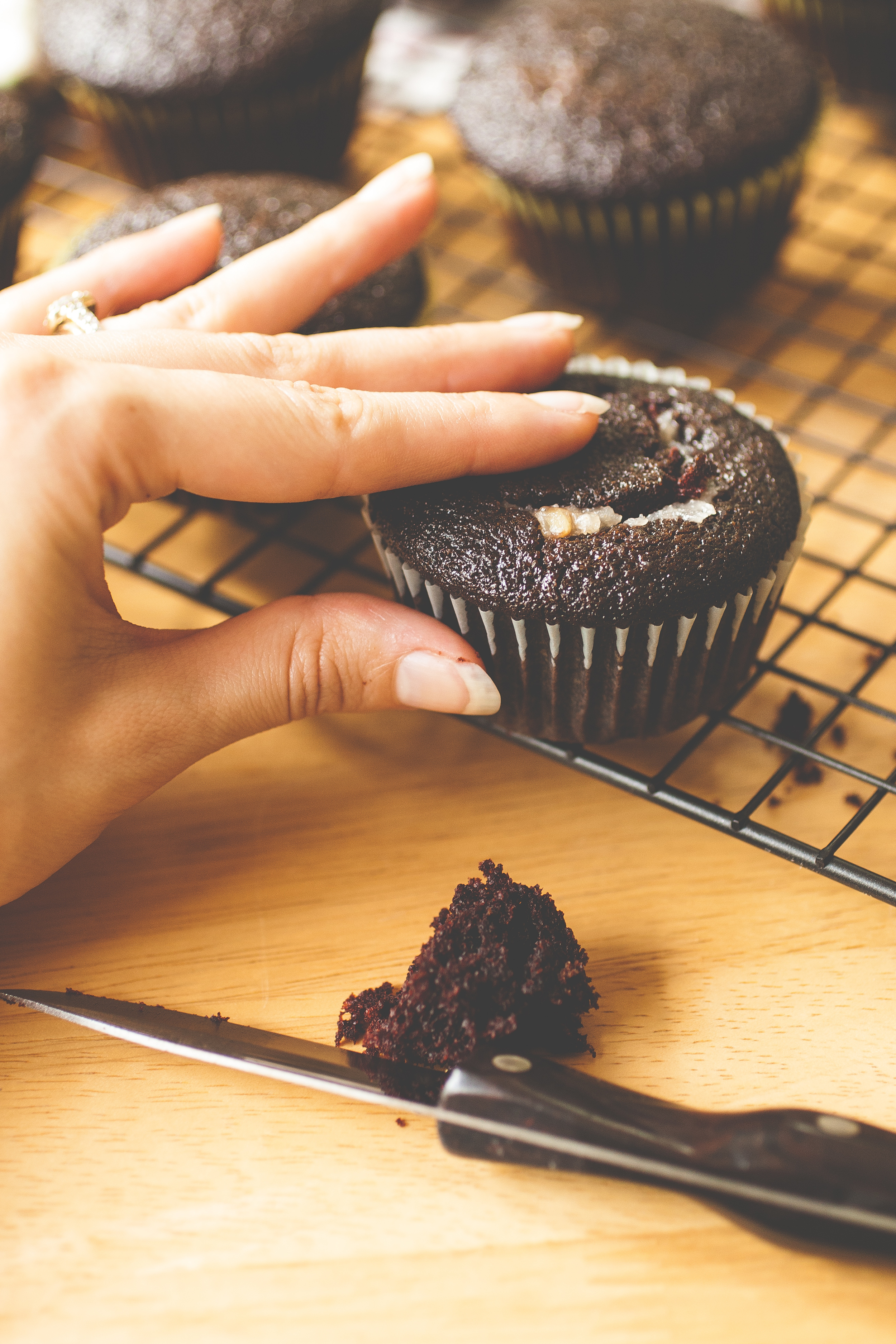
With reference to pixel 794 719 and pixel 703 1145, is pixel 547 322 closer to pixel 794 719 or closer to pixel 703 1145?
pixel 794 719

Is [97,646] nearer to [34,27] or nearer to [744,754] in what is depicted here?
[744,754]

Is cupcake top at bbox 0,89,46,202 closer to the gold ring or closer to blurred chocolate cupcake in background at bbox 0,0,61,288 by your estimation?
blurred chocolate cupcake in background at bbox 0,0,61,288

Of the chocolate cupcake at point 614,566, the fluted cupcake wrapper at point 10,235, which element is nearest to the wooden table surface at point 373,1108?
the chocolate cupcake at point 614,566

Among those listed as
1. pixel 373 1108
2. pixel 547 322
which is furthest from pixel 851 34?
pixel 373 1108

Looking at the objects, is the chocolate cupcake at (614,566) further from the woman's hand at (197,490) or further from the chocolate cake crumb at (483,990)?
the chocolate cake crumb at (483,990)

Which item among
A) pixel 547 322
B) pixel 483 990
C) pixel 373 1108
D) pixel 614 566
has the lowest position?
pixel 373 1108

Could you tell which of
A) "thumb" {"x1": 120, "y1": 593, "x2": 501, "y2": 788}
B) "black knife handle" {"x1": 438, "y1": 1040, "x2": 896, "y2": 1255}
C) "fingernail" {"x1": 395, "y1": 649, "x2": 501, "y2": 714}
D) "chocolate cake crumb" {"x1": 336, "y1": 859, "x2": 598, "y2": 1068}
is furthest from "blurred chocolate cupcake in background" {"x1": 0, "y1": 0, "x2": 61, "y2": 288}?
"black knife handle" {"x1": 438, "y1": 1040, "x2": 896, "y2": 1255}

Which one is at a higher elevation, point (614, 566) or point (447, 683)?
point (614, 566)

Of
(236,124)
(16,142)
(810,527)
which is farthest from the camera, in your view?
(236,124)
